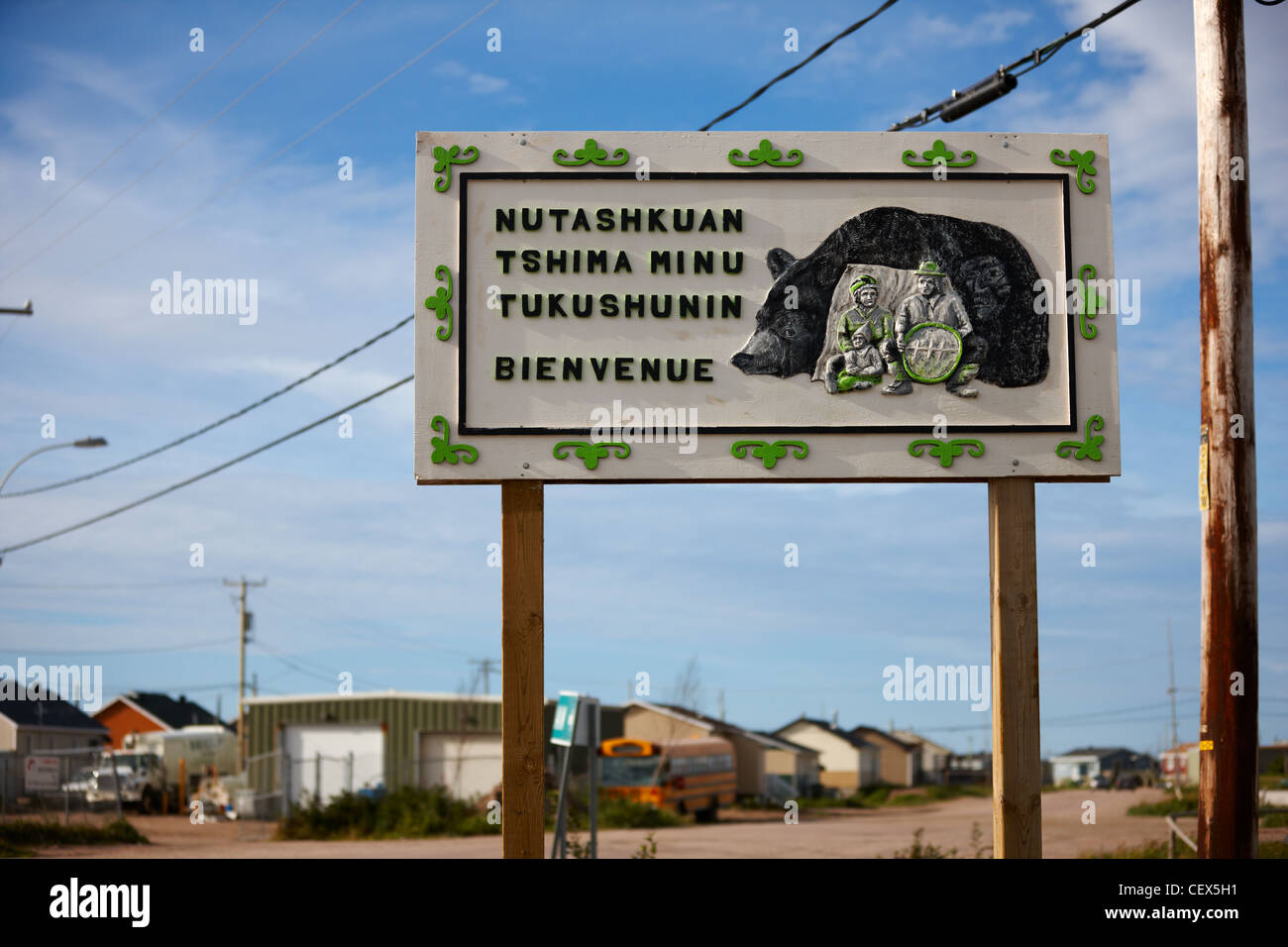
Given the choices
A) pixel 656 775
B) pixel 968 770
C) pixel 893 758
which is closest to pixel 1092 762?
pixel 968 770

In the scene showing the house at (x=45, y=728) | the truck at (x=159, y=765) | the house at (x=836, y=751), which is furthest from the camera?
the house at (x=836, y=751)

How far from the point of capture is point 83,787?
39750 mm

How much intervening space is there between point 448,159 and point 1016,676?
4434 mm

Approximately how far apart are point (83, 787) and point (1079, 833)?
2948 centimetres

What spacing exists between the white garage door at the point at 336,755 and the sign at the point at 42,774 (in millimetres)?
7432

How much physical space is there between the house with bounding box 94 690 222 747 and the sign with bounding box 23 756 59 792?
3257 cm

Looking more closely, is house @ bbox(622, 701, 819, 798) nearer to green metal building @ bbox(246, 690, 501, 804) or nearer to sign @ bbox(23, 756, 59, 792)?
green metal building @ bbox(246, 690, 501, 804)

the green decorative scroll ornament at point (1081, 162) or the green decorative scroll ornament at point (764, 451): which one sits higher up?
the green decorative scroll ornament at point (1081, 162)

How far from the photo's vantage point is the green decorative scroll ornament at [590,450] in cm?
722

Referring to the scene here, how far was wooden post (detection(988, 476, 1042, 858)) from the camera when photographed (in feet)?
23.6

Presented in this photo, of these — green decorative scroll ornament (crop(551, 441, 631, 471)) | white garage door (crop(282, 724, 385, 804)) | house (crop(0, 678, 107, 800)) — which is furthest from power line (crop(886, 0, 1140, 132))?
house (crop(0, 678, 107, 800))

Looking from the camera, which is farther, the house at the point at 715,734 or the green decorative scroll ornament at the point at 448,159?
the house at the point at 715,734

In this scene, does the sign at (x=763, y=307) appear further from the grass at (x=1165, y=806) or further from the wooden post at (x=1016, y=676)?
the grass at (x=1165, y=806)

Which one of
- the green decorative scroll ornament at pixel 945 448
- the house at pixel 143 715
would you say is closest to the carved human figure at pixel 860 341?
the green decorative scroll ornament at pixel 945 448
